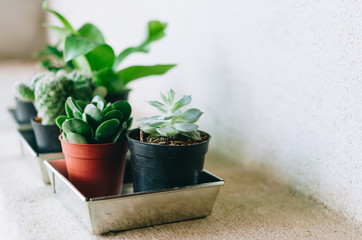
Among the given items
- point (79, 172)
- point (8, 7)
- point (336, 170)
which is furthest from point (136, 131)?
point (8, 7)

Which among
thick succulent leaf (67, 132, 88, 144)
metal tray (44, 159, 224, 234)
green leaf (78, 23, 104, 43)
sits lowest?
metal tray (44, 159, 224, 234)

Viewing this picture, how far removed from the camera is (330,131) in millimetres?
739

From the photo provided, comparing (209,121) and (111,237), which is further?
(209,121)

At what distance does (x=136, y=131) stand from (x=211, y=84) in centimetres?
46

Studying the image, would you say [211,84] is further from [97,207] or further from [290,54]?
[97,207]

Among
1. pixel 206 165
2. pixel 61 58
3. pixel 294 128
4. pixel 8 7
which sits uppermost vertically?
pixel 8 7

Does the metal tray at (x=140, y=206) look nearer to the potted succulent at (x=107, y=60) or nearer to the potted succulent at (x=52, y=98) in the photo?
the potted succulent at (x=52, y=98)

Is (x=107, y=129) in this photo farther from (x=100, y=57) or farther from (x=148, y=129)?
(x=100, y=57)

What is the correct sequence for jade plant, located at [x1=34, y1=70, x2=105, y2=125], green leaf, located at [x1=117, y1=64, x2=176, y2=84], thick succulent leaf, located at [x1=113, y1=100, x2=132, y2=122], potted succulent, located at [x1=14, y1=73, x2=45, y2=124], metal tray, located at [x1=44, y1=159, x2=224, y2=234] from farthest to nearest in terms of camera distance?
1. green leaf, located at [x1=117, y1=64, x2=176, y2=84]
2. potted succulent, located at [x1=14, y1=73, x2=45, y2=124]
3. jade plant, located at [x1=34, y1=70, x2=105, y2=125]
4. thick succulent leaf, located at [x1=113, y1=100, x2=132, y2=122]
5. metal tray, located at [x1=44, y1=159, x2=224, y2=234]

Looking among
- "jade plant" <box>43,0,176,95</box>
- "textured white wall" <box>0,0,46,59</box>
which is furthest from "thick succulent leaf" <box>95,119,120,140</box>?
"textured white wall" <box>0,0,46,59</box>

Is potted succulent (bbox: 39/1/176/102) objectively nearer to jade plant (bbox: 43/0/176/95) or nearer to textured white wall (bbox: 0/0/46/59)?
jade plant (bbox: 43/0/176/95)

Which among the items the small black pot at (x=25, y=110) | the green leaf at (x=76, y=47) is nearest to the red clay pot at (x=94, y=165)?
the green leaf at (x=76, y=47)

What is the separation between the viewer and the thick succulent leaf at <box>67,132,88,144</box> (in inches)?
26.6

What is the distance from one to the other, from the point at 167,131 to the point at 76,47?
389 mm
